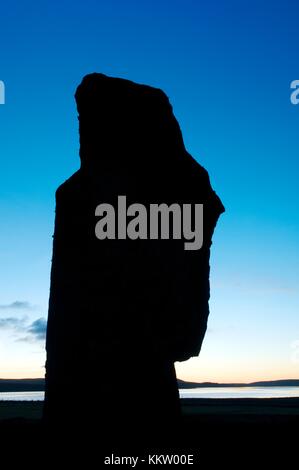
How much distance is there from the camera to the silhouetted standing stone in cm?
1034

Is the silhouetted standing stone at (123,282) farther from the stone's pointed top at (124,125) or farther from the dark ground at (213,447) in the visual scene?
the dark ground at (213,447)

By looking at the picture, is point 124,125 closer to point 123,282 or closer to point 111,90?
point 111,90

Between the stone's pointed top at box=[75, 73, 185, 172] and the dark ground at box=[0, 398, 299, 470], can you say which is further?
the stone's pointed top at box=[75, 73, 185, 172]

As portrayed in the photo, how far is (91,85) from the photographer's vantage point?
11766mm

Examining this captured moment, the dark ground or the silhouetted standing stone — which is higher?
the silhouetted standing stone

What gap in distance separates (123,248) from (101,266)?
47cm

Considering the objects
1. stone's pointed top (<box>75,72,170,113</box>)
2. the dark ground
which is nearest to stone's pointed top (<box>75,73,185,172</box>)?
stone's pointed top (<box>75,72,170,113</box>)

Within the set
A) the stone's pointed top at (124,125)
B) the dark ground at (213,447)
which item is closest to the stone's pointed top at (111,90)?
the stone's pointed top at (124,125)

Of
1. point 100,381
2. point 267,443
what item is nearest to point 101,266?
point 100,381

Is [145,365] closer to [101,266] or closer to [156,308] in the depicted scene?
[156,308]

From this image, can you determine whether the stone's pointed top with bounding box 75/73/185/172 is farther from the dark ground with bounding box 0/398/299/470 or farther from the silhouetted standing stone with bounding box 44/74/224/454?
the dark ground with bounding box 0/398/299/470

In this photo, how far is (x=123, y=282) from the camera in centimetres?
1051

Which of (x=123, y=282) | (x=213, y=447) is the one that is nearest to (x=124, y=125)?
(x=123, y=282)

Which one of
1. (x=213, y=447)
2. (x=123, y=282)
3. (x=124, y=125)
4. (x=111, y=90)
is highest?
(x=111, y=90)
